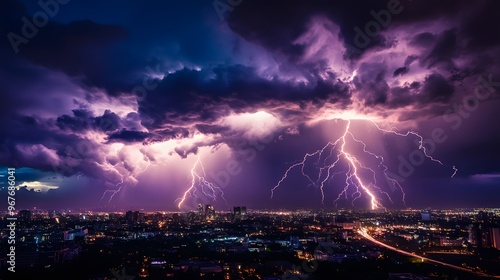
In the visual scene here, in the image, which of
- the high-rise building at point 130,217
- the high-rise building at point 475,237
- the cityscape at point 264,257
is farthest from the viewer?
the high-rise building at point 130,217

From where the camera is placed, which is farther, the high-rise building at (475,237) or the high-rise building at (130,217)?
the high-rise building at (130,217)

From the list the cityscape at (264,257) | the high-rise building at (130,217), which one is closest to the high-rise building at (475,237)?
the cityscape at (264,257)

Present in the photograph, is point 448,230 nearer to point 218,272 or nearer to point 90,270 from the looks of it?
point 218,272

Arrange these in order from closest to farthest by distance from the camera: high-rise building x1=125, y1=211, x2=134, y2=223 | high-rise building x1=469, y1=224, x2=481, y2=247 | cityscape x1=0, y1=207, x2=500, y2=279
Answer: cityscape x1=0, y1=207, x2=500, y2=279 < high-rise building x1=469, y1=224, x2=481, y2=247 < high-rise building x1=125, y1=211, x2=134, y2=223

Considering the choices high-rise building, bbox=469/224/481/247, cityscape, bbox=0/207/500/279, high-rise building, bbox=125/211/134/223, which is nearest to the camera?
cityscape, bbox=0/207/500/279

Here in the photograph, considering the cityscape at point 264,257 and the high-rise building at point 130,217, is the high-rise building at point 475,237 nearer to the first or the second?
the cityscape at point 264,257

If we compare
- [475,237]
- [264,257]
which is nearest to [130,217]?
[264,257]

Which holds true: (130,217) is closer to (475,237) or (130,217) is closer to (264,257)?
(264,257)

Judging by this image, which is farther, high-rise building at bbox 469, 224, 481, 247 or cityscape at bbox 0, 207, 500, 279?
high-rise building at bbox 469, 224, 481, 247

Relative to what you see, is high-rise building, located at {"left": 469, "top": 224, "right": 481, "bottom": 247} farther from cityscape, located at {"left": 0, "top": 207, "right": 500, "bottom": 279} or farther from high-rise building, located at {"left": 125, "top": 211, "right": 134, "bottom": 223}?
high-rise building, located at {"left": 125, "top": 211, "right": 134, "bottom": 223}

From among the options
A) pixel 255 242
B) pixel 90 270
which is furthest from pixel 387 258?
pixel 90 270

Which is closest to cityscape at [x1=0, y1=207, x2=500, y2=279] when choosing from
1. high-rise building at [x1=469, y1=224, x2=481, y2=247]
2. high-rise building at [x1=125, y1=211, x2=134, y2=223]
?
high-rise building at [x1=469, y1=224, x2=481, y2=247]
